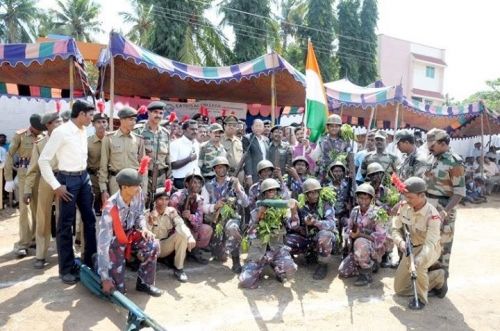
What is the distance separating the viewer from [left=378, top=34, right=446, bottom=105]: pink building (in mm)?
32844

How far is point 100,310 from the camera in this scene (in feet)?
12.1

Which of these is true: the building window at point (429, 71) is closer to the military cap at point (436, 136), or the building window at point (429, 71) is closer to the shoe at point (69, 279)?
the military cap at point (436, 136)

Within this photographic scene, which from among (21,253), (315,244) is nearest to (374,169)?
(315,244)

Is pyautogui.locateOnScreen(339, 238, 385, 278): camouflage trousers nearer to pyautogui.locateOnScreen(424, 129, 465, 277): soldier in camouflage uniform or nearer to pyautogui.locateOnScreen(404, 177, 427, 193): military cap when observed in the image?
pyautogui.locateOnScreen(424, 129, 465, 277): soldier in camouflage uniform

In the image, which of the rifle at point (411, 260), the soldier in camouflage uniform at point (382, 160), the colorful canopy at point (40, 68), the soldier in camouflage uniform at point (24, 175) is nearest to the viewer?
the rifle at point (411, 260)

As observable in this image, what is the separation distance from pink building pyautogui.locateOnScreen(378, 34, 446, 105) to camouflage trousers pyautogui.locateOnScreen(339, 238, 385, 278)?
98.5ft

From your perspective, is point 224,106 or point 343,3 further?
point 343,3

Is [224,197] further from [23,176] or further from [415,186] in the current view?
[23,176]

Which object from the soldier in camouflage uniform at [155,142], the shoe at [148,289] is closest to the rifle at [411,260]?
the shoe at [148,289]

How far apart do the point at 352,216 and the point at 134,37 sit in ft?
62.6

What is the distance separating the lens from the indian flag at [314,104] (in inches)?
244

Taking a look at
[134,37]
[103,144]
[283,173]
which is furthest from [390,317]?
[134,37]

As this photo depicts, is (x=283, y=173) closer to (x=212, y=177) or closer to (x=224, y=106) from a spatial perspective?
(x=212, y=177)

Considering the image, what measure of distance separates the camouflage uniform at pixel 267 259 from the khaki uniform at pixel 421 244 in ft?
3.78
